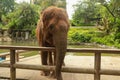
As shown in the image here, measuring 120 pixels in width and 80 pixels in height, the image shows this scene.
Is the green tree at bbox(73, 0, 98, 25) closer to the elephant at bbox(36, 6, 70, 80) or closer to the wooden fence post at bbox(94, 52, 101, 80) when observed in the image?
the elephant at bbox(36, 6, 70, 80)

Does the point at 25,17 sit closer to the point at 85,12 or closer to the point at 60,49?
the point at 85,12

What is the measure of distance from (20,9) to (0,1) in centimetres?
1734

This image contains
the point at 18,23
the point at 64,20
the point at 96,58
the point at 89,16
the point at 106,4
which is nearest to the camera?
the point at 96,58

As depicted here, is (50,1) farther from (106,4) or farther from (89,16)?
(106,4)

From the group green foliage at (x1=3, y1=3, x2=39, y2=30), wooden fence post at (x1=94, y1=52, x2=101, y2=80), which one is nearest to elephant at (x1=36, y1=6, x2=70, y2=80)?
wooden fence post at (x1=94, y1=52, x2=101, y2=80)

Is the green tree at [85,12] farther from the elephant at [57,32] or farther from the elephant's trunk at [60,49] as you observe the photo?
the elephant's trunk at [60,49]

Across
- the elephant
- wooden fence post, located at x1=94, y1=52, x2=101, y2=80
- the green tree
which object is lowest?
wooden fence post, located at x1=94, y1=52, x2=101, y2=80

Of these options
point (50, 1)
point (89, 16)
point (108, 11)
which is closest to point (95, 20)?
point (89, 16)

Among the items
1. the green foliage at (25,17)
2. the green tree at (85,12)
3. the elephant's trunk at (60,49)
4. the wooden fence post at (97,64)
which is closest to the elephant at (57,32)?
the elephant's trunk at (60,49)

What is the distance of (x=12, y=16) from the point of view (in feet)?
112

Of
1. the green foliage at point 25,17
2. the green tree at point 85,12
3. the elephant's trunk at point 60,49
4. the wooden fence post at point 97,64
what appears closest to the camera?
the elephant's trunk at point 60,49

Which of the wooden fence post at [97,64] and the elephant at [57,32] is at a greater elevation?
the elephant at [57,32]

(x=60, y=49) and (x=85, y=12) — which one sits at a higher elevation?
(x=85, y=12)

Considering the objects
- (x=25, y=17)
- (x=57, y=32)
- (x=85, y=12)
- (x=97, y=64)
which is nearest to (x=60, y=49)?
(x=57, y=32)
